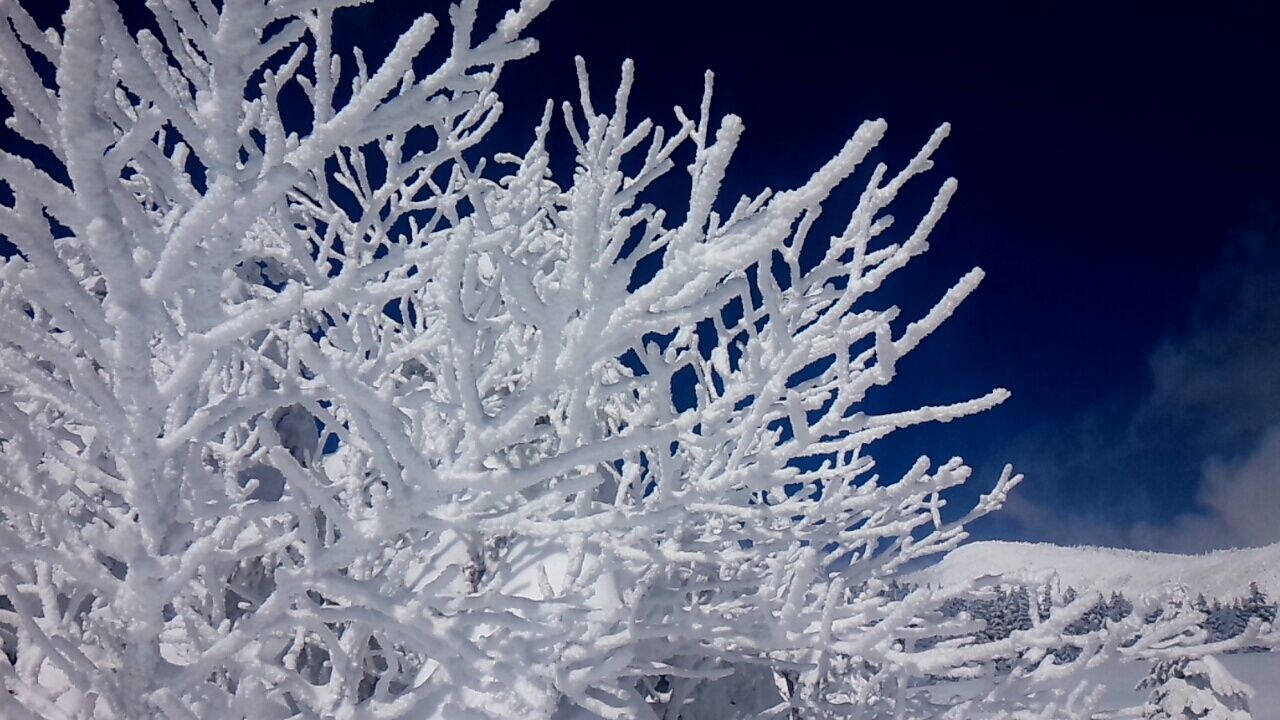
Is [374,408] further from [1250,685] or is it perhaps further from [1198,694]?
[1250,685]

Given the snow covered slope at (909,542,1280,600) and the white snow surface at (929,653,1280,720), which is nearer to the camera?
the white snow surface at (929,653,1280,720)

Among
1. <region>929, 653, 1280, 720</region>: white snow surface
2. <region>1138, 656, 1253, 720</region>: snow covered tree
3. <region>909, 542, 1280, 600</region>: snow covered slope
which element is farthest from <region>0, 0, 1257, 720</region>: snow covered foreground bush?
<region>909, 542, 1280, 600</region>: snow covered slope

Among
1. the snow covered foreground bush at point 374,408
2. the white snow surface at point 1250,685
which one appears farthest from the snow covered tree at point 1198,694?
the snow covered foreground bush at point 374,408

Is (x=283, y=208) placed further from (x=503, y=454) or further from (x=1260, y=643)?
(x=1260, y=643)

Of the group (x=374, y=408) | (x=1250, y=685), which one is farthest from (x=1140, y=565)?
(x=374, y=408)

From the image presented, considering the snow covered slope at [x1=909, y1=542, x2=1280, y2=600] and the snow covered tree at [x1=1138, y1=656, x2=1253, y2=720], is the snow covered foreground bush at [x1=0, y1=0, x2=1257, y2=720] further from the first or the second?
the snow covered slope at [x1=909, y1=542, x2=1280, y2=600]
